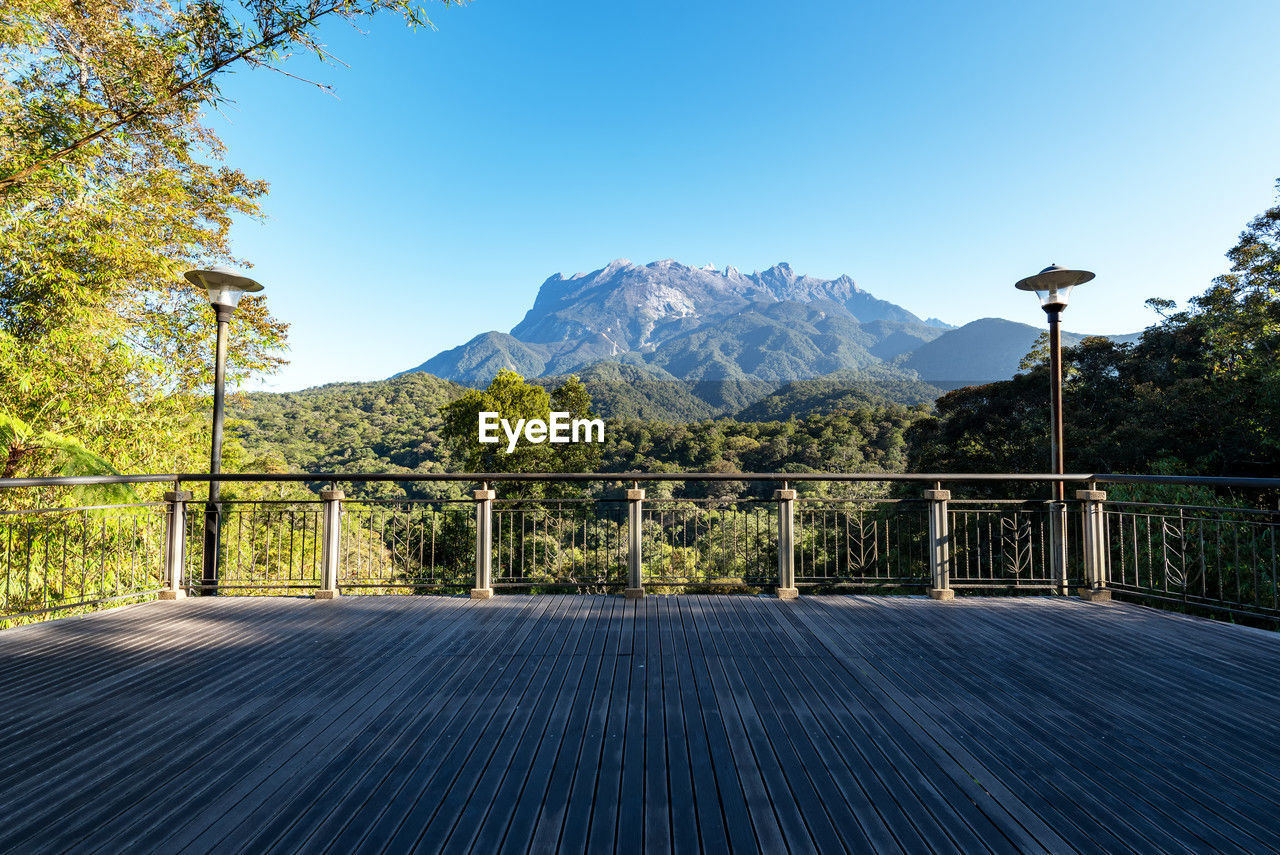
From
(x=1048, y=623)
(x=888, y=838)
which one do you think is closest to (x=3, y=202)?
(x=888, y=838)

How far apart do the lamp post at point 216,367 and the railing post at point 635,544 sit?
11.1ft

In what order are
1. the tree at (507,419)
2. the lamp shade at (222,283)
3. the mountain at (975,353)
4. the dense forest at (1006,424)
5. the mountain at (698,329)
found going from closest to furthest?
the lamp shade at (222,283), the dense forest at (1006,424), the tree at (507,419), the mountain at (975,353), the mountain at (698,329)

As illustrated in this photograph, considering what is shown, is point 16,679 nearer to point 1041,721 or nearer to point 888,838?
point 888,838

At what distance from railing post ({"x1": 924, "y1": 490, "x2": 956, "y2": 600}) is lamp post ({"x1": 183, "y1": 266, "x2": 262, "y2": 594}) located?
226 inches

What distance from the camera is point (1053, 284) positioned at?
462 cm

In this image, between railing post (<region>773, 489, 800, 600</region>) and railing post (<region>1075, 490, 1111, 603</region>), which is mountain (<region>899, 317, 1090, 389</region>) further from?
railing post (<region>773, 489, 800, 600</region>)

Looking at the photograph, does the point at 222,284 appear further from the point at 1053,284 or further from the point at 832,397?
the point at 832,397

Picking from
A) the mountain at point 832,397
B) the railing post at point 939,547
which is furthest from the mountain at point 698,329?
the railing post at point 939,547

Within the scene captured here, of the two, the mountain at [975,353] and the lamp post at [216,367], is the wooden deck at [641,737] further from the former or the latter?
the mountain at [975,353]

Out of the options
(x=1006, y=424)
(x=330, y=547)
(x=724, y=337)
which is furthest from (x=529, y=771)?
(x=724, y=337)

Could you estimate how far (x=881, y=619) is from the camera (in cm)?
373

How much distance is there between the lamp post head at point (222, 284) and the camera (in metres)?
4.46

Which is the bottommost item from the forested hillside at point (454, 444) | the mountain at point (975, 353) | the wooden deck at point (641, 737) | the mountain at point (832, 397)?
the wooden deck at point (641, 737)

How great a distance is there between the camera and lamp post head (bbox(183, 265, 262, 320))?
14.6ft
